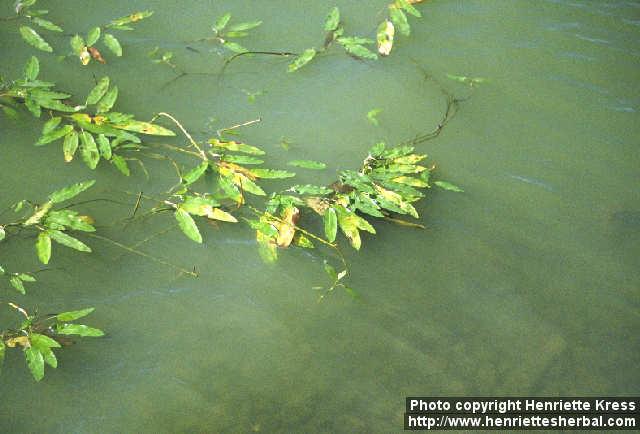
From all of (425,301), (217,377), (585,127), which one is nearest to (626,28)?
(585,127)

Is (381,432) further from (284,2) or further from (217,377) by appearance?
(284,2)

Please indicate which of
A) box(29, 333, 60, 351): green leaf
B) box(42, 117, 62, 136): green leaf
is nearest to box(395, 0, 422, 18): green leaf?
box(42, 117, 62, 136): green leaf

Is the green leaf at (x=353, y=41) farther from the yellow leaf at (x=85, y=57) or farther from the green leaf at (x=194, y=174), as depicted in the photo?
the yellow leaf at (x=85, y=57)

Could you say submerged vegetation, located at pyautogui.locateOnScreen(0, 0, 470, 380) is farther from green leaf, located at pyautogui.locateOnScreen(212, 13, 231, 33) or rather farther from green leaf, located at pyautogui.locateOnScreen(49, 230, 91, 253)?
green leaf, located at pyautogui.locateOnScreen(212, 13, 231, 33)

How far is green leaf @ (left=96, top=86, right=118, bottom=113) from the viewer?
225 cm

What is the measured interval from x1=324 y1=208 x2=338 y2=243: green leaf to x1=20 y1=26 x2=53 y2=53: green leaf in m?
1.34

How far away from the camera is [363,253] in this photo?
80.1 inches

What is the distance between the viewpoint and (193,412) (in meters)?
1.70

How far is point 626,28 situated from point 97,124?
2330 mm

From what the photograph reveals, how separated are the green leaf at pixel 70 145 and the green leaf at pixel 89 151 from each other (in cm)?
3

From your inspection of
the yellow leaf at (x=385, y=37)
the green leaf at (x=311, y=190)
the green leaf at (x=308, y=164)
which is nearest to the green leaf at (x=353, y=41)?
the yellow leaf at (x=385, y=37)

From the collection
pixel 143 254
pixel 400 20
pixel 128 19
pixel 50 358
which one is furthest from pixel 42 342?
pixel 400 20

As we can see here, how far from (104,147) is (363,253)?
0.96 metres

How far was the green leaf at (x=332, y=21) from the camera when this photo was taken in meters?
2.63
